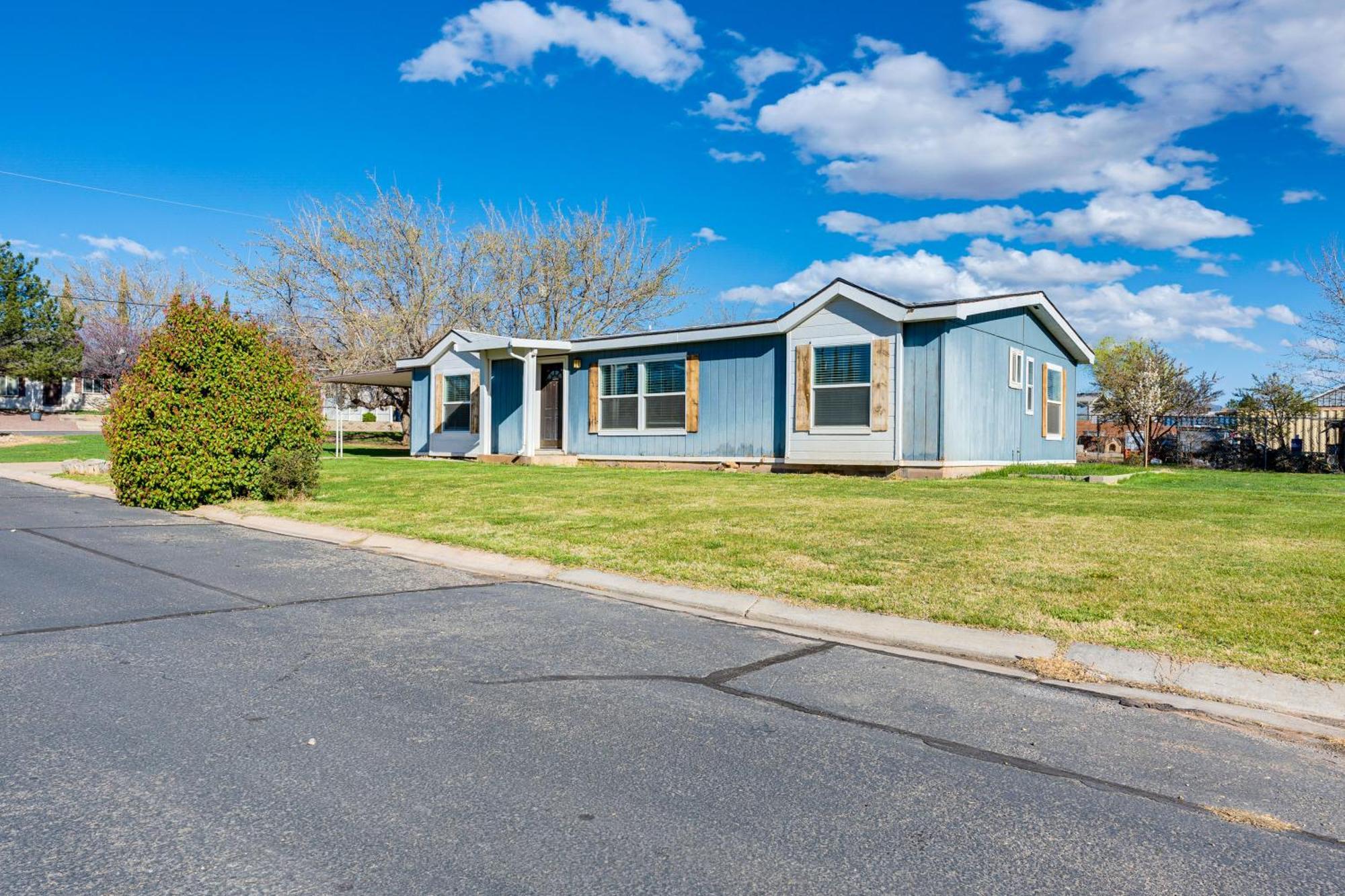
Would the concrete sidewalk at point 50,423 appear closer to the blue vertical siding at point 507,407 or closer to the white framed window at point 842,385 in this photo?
the blue vertical siding at point 507,407

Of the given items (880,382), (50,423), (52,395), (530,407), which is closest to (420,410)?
(530,407)

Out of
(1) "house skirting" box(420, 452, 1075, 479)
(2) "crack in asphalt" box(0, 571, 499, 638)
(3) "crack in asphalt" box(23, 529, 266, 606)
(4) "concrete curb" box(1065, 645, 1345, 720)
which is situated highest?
(1) "house skirting" box(420, 452, 1075, 479)

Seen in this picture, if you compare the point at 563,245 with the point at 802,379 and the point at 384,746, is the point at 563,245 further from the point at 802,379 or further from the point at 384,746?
the point at 384,746

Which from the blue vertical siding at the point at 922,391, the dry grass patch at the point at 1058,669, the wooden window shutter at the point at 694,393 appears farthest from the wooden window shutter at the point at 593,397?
the dry grass patch at the point at 1058,669

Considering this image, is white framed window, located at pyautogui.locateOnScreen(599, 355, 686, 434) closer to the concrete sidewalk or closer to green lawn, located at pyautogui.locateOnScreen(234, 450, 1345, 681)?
green lawn, located at pyautogui.locateOnScreen(234, 450, 1345, 681)

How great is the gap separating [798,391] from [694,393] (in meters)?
2.56

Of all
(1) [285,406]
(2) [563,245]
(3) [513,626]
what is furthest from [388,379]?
(3) [513,626]

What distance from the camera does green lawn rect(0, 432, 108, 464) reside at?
68.4 feet

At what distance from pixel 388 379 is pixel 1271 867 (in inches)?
979

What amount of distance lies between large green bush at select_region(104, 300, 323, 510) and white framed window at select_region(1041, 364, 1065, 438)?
48.6ft

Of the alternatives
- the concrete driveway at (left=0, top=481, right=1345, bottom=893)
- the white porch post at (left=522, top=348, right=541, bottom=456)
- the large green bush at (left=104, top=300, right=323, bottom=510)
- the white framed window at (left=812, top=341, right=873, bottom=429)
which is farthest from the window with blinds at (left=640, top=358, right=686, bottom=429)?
the concrete driveway at (left=0, top=481, right=1345, bottom=893)

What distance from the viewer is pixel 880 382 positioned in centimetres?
1522

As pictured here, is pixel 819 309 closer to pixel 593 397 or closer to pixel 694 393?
pixel 694 393

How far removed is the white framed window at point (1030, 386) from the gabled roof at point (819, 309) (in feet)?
3.14
